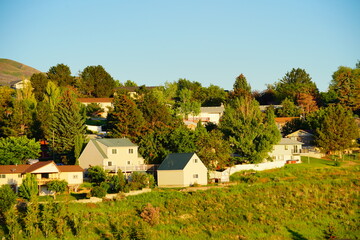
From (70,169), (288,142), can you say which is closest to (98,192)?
(70,169)

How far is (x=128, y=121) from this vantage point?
7750cm

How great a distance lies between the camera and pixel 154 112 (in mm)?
80812

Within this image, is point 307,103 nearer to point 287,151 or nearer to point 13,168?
point 287,151

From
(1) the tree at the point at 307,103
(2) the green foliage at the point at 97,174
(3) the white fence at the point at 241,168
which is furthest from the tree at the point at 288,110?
(2) the green foliage at the point at 97,174

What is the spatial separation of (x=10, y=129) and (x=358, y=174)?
4852cm

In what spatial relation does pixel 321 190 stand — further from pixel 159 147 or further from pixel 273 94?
pixel 273 94

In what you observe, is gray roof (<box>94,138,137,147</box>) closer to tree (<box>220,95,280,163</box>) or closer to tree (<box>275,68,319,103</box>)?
tree (<box>220,95,280,163</box>)

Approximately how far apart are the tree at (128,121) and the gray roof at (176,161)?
980 centimetres

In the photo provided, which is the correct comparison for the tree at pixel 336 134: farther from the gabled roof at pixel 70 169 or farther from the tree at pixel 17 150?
the tree at pixel 17 150

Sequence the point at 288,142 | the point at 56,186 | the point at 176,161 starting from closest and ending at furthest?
the point at 56,186, the point at 176,161, the point at 288,142

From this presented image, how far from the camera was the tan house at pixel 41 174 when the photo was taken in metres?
62.2

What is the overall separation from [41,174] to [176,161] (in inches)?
642

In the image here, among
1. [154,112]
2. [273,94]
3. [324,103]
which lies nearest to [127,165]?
[154,112]

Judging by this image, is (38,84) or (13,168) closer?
(13,168)
